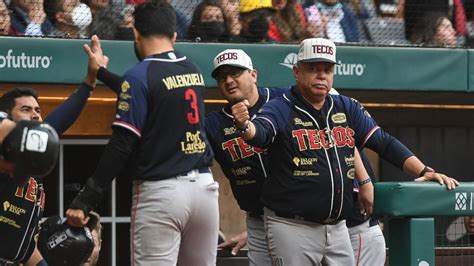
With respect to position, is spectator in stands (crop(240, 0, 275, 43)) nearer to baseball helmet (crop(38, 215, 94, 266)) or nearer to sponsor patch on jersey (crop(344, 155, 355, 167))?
sponsor patch on jersey (crop(344, 155, 355, 167))

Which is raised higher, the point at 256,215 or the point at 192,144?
the point at 192,144

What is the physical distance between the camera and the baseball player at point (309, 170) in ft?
17.9

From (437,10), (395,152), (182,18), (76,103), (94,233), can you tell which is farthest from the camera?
(437,10)

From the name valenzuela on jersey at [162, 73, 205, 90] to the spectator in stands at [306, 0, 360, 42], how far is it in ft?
16.3

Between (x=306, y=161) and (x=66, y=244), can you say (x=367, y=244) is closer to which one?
(x=306, y=161)

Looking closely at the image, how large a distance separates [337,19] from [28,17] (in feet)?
9.35

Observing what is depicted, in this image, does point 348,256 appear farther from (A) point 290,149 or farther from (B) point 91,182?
(B) point 91,182

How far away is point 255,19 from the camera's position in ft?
31.4

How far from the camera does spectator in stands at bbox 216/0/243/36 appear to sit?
30.9ft

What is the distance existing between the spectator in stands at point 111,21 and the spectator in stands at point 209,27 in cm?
58

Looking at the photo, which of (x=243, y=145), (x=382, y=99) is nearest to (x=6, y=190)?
(x=243, y=145)

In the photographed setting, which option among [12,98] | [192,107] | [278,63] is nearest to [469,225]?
[192,107]

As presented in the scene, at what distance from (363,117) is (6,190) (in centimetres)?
201

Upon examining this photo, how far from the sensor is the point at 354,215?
6195mm
